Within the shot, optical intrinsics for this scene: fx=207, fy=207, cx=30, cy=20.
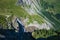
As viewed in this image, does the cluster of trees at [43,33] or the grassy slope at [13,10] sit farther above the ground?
the grassy slope at [13,10]

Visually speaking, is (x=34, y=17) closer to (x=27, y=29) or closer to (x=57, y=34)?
(x=27, y=29)

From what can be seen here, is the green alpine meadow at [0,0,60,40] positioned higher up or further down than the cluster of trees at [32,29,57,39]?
higher up

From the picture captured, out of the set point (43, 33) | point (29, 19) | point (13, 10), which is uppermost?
point (13, 10)

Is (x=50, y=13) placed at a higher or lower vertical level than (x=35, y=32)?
higher

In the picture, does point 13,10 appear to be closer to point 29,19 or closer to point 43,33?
point 29,19

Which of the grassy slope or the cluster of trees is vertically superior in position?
the grassy slope

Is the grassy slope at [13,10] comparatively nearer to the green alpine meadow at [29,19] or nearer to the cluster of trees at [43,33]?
the green alpine meadow at [29,19]

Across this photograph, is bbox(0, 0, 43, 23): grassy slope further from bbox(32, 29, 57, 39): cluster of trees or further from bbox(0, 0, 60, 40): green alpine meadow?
bbox(32, 29, 57, 39): cluster of trees

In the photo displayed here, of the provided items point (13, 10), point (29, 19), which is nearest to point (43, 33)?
point (29, 19)

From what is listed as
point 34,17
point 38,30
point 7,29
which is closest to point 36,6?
point 34,17

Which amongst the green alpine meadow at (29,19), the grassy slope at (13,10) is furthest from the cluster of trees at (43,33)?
the grassy slope at (13,10)

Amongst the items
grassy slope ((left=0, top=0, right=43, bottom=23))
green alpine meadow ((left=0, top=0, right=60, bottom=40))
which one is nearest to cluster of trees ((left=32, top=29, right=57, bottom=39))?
green alpine meadow ((left=0, top=0, right=60, bottom=40))
